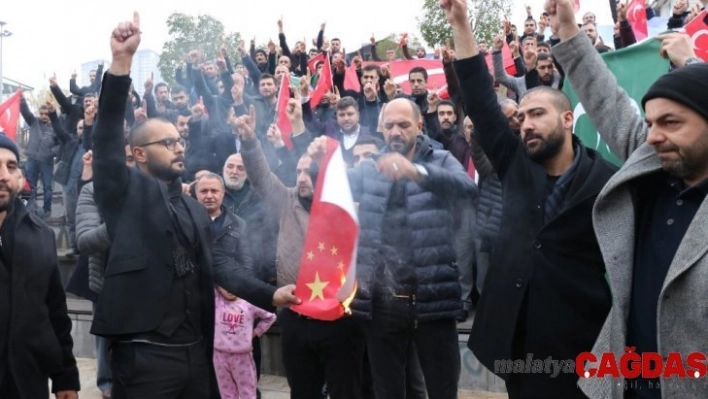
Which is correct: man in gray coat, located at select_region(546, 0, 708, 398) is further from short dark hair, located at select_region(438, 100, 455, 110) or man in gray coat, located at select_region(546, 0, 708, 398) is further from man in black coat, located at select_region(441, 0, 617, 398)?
short dark hair, located at select_region(438, 100, 455, 110)

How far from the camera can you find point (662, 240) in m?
2.19

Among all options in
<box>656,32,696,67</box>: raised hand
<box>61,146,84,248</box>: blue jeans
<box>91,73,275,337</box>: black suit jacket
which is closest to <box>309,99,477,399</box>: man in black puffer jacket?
<box>91,73,275,337</box>: black suit jacket

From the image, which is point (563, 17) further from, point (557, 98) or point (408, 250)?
point (408, 250)

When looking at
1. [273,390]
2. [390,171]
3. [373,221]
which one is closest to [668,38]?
[390,171]

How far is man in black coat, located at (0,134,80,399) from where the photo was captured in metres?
3.10

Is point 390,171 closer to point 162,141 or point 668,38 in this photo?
point 162,141

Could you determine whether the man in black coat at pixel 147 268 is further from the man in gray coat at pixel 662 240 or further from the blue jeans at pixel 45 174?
the blue jeans at pixel 45 174

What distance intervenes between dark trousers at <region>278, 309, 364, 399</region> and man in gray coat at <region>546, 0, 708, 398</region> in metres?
1.82

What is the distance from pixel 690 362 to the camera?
1.99m

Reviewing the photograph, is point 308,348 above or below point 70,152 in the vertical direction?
below

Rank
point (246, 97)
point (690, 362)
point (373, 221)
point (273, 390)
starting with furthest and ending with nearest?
point (246, 97), point (273, 390), point (373, 221), point (690, 362)

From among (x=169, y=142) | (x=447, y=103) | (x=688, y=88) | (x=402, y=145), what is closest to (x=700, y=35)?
(x=447, y=103)

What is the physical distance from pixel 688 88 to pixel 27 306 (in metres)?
2.80

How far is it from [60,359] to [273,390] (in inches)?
105
